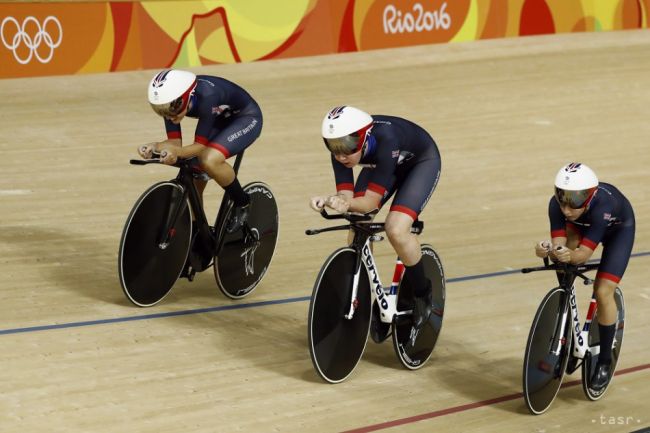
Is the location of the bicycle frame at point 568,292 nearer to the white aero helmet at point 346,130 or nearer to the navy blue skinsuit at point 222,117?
the white aero helmet at point 346,130

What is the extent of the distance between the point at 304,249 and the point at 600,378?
2.35m

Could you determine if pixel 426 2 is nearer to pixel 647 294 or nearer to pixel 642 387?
pixel 647 294

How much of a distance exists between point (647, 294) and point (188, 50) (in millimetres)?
5029

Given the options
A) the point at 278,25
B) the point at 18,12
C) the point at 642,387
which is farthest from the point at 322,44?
the point at 642,387

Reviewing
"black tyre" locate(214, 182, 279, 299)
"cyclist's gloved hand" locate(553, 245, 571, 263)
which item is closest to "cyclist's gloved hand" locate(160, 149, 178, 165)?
"black tyre" locate(214, 182, 279, 299)

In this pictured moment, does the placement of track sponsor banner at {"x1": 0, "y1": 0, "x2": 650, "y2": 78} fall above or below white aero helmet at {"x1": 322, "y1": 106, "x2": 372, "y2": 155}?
below

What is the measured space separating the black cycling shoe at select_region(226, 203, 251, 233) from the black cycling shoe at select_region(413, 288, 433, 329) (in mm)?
1098

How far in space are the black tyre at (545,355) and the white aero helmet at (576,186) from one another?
0.36 metres

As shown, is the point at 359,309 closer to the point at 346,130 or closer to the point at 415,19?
the point at 346,130

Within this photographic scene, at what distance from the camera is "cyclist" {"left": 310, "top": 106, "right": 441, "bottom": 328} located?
14.5 ft

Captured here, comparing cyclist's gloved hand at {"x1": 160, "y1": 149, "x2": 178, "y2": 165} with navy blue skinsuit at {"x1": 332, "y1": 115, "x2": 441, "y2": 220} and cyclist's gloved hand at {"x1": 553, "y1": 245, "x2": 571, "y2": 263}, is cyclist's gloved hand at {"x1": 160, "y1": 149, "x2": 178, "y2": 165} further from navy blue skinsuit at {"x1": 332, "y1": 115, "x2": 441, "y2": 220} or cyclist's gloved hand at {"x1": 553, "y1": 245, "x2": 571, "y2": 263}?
cyclist's gloved hand at {"x1": 553, "y1": 245, "x2": 571, "y2": 263}

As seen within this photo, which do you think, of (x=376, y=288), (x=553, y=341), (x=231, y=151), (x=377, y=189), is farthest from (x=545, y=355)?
(x=231, y=151)

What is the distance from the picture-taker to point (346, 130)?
4.40 meters

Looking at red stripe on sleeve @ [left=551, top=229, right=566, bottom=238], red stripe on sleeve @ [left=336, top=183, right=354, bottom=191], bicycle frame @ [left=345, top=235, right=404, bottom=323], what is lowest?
bicycle frame @ [left=345, top=235, right=404, bottom=323]
